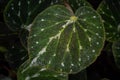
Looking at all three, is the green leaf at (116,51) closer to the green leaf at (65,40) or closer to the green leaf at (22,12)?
the green leaf at (65,40)

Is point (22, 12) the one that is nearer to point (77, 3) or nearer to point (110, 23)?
point (77, 3)

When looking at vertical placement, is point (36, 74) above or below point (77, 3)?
below

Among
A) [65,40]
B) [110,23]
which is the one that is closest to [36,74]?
[65,40]

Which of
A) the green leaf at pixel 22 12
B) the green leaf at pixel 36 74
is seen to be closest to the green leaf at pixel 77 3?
the green leaf at pixel 22 12

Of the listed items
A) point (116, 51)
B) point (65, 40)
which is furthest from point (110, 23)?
point (65, 40)

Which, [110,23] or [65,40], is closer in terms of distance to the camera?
[65,40]

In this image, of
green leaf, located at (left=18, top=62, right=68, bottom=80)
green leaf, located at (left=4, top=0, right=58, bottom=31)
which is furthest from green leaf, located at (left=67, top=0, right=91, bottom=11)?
green leaf, located at (left=18, top=62, right=68, bottom=80)

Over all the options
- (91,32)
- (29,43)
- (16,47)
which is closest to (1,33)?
(16,47)
